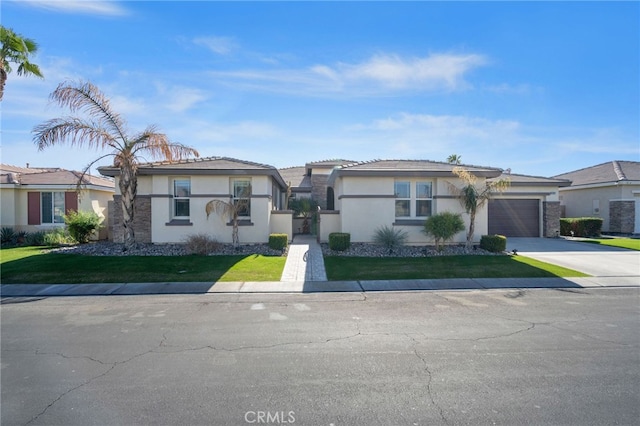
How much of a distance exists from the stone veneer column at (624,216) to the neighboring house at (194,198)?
75.8 ft

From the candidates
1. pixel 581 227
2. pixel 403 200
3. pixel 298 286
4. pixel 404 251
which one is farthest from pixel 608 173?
pixel 298 286

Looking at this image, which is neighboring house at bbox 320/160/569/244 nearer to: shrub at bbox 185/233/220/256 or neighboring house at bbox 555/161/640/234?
shrub at bbox 185/233/220/256

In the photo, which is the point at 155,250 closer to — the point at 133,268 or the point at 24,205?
the point at 133,268

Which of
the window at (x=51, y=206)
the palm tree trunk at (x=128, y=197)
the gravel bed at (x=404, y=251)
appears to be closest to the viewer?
the palm tree trunk at (x=128, y=197)

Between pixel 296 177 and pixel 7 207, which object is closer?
pixel 7 207

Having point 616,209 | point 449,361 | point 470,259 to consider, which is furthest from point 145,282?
point 616,209

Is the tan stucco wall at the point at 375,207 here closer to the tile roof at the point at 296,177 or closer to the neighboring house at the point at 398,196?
the neighboring house at the point at 398,196

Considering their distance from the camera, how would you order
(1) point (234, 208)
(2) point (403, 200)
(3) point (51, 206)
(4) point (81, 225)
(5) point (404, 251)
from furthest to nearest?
(3) point (51, 206) → (4) point (81, 225) → (2) point (403, 200) → (1) point (234, 208) → (5) point (404, 251)

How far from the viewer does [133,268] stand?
11727 millimetres

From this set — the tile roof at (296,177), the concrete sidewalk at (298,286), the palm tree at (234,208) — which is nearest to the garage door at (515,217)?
the concrete sidewalk at (298,286)

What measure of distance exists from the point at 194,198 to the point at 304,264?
6.59 m

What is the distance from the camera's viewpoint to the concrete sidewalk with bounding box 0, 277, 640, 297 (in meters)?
9.52

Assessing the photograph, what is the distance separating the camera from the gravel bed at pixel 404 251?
14.6 metres

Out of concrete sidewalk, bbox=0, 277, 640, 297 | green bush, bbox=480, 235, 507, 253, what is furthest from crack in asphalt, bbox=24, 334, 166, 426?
green bush, bbox=480, 235, 507, 253
